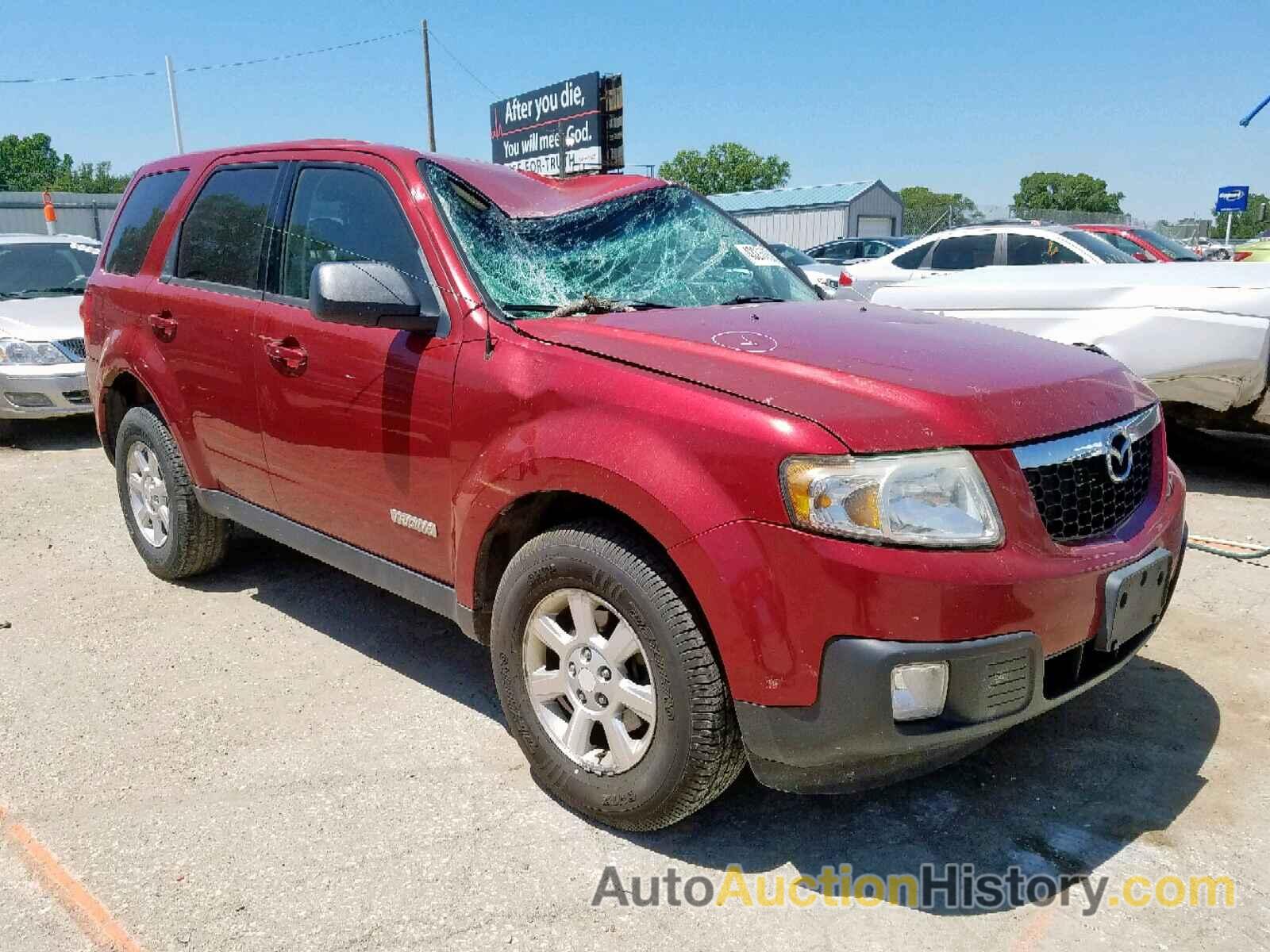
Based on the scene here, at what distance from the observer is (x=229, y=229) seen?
391 centimetres

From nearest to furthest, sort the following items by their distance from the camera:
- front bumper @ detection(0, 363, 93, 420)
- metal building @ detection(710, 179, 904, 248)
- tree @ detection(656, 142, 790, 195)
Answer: front bumper @ detection(0, 363, 93, 420) → metal building @ detection(710, 179, 904, 248) → tree @ detection(656, 142, 790, 195)

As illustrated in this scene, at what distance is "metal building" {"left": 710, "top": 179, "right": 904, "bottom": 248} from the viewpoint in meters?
41.9

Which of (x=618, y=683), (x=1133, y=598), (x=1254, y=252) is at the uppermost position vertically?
(x=1254, y=252)

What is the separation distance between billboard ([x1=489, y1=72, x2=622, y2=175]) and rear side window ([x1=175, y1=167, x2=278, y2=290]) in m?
13.4

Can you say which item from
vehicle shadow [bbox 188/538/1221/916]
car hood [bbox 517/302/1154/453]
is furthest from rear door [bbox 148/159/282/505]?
car hood [bbox 517/302/1154/453]

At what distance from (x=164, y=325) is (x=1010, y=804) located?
3.60 meters

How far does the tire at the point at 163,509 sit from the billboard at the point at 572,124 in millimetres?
13211

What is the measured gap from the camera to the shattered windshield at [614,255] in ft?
10.00

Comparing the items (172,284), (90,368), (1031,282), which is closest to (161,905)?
(172,284)

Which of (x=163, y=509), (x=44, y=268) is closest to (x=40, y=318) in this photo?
(x=44, y=268)

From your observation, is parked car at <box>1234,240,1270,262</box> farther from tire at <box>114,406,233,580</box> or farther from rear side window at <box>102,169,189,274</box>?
tire at <box>114,406,233,580</box>

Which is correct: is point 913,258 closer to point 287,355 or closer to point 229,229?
point 229,229

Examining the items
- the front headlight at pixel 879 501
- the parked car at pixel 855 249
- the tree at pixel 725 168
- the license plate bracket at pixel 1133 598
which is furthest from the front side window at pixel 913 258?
the tree at pixel 725 168

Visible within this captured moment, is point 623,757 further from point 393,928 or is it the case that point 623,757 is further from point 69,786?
point 69,786
